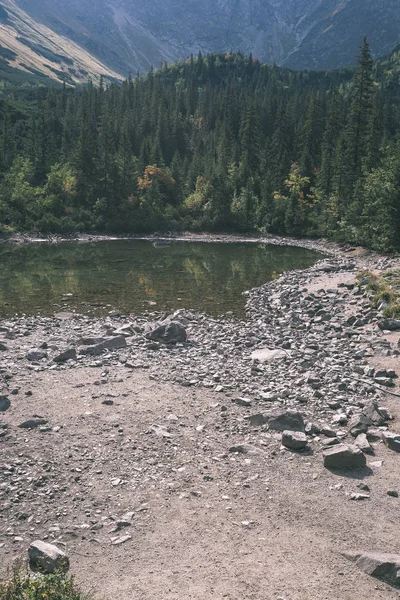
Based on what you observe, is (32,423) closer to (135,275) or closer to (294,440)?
(294,440)

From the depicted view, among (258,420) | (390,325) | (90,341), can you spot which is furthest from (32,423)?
(390,325)

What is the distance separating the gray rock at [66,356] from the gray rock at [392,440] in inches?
498

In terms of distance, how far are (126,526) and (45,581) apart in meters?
3.14

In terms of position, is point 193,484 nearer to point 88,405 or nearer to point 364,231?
point 88,405

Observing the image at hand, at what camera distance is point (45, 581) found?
7.33 meters

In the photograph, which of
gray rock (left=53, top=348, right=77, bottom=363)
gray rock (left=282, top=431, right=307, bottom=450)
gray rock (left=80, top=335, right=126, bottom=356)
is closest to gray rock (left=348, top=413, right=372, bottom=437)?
gray rock (left=282, top=431, right=307, bottom=450)

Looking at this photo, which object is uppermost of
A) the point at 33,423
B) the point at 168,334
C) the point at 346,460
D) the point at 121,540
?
the point at 168,334

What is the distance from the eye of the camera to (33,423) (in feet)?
47.6

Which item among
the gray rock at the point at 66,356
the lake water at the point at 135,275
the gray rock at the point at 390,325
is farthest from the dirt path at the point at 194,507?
the lake water at the point at 135,275

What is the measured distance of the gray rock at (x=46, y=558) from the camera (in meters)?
8.78

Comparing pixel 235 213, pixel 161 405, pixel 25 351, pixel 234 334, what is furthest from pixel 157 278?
pixel 235 213

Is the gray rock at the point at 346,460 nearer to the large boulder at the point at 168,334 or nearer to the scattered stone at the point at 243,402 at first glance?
the scattered stone at the point at 243,402

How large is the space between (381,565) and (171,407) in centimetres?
847

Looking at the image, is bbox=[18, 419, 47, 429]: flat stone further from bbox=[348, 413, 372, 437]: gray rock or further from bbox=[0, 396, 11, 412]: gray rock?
bbox=[348, 413, 372, 437]: gray rock
